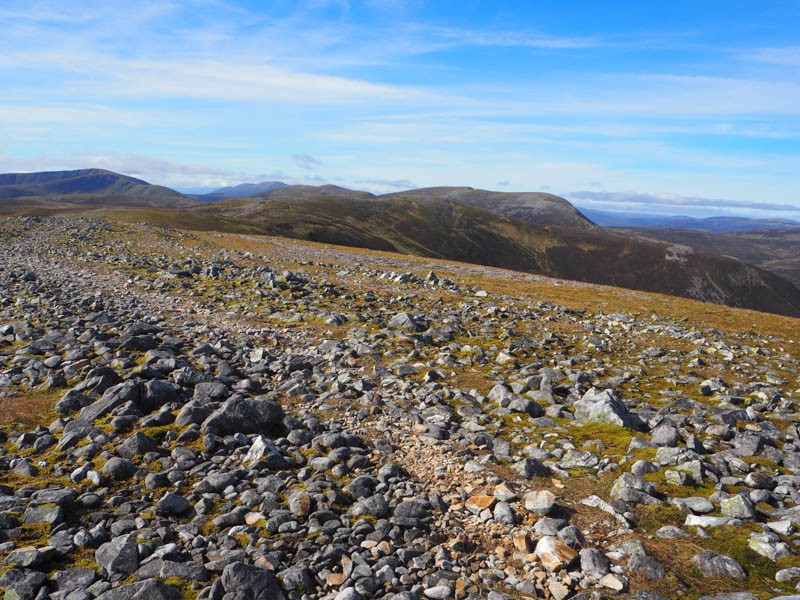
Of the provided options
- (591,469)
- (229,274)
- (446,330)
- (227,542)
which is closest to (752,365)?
(446,330)

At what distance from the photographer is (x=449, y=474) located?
32.2 feet

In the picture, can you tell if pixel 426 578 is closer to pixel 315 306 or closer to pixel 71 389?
pixel 71 389

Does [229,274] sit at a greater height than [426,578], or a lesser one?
greater

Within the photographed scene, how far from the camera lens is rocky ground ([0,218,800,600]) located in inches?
270

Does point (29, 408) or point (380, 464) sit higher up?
point (29, 408)

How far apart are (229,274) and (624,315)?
27887 mm

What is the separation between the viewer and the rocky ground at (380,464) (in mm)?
6867

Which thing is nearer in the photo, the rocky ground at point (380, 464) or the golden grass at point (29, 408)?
the rocky ground at point (380, 464)

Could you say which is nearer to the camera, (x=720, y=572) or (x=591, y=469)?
(x=720, y=572)

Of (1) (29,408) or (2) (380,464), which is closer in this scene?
(2) (380,464)

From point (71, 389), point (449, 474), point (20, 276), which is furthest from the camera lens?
point (20, 276)

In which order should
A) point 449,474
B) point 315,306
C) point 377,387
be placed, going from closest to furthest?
1. point 449,474
2. point 377,387
3. point 315,306

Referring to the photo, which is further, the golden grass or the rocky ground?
the golden grass

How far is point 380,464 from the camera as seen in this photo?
10.1 m
